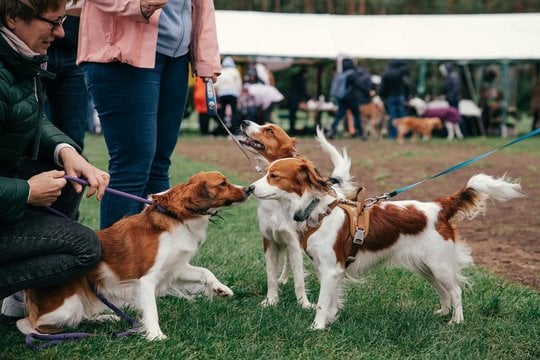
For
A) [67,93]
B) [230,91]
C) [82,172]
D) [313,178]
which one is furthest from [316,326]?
[230,91]

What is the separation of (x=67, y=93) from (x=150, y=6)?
144 cm

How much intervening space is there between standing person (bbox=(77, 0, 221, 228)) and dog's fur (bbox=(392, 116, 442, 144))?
15994 millimetres

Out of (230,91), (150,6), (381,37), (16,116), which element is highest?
(150,6)

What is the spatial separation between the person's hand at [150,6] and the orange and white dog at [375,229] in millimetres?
1115

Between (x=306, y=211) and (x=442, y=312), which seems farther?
(x=442, y=312)

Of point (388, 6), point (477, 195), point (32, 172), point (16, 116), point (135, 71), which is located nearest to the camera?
point (16, 116)

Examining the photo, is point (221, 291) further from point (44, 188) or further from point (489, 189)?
point (489, 189)

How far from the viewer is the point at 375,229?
Answer: 4.19m

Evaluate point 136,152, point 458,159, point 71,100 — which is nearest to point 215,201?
point 136,152

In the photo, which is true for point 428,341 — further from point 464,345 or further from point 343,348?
point 343,348

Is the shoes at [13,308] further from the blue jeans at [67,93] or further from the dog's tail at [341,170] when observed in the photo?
the dog's tail at [341,170]

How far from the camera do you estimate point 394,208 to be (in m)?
4.28

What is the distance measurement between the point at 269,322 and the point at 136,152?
1.26 m

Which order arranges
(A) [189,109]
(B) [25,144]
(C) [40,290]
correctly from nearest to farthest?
(B) [25,144] → (C) [40,290] → (A) [189,109]
